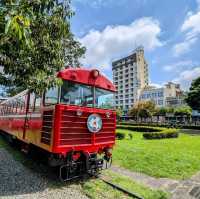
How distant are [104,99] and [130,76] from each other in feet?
326

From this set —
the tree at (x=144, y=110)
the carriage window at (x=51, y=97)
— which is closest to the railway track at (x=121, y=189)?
the carriage window at (x=51, y=97)

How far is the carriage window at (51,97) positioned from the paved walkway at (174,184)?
11.1 ft

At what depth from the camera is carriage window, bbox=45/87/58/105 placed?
20.1 ft

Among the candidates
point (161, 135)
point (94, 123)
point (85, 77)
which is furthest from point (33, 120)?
point (161, 135)

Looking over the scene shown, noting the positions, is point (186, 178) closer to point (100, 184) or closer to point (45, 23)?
point (100, 184)

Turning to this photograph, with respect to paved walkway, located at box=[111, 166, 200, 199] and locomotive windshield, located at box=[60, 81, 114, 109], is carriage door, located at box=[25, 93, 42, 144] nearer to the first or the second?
locomotive windshield, located at box=[60, 81, 114, 109]

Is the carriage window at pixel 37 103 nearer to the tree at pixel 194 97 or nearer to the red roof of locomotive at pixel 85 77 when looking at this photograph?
the red roof of locomotive at pixel 85 77

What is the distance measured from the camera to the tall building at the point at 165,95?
8550cm

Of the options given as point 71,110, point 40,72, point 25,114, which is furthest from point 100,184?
point 25,114

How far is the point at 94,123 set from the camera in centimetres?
661

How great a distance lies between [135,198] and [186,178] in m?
2.59


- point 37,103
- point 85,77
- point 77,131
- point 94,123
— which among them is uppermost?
point 85,77

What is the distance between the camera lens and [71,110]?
6.02m

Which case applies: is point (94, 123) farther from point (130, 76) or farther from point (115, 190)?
point (130, 76)
